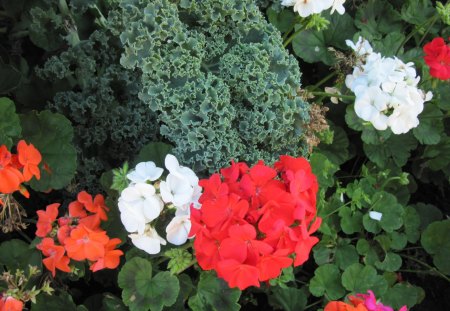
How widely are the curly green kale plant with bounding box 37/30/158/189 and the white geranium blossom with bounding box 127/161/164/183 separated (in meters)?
0.56

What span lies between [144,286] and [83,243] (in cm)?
26

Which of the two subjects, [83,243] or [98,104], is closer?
[83,243]

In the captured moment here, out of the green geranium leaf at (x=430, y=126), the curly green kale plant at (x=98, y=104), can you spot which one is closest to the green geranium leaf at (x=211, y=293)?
the curly green kale plant at (x=98, y=104)

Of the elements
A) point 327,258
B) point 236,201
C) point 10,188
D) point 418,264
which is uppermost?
point 236,201

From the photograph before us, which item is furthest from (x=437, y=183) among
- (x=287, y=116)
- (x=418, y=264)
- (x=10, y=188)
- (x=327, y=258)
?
(x=10, y=188)

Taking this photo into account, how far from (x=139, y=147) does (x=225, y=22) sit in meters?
0.55

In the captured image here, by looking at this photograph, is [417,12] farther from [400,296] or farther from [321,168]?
[400,296]

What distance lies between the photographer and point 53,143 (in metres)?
1.82

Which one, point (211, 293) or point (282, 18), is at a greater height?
point (282, 18)

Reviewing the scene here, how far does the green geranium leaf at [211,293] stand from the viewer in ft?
5.71

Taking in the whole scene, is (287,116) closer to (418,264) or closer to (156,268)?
(156,268)

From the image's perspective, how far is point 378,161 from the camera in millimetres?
2322

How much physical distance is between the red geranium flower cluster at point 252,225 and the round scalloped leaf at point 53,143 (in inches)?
22.9

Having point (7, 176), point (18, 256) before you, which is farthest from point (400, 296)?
point (7, 176)
